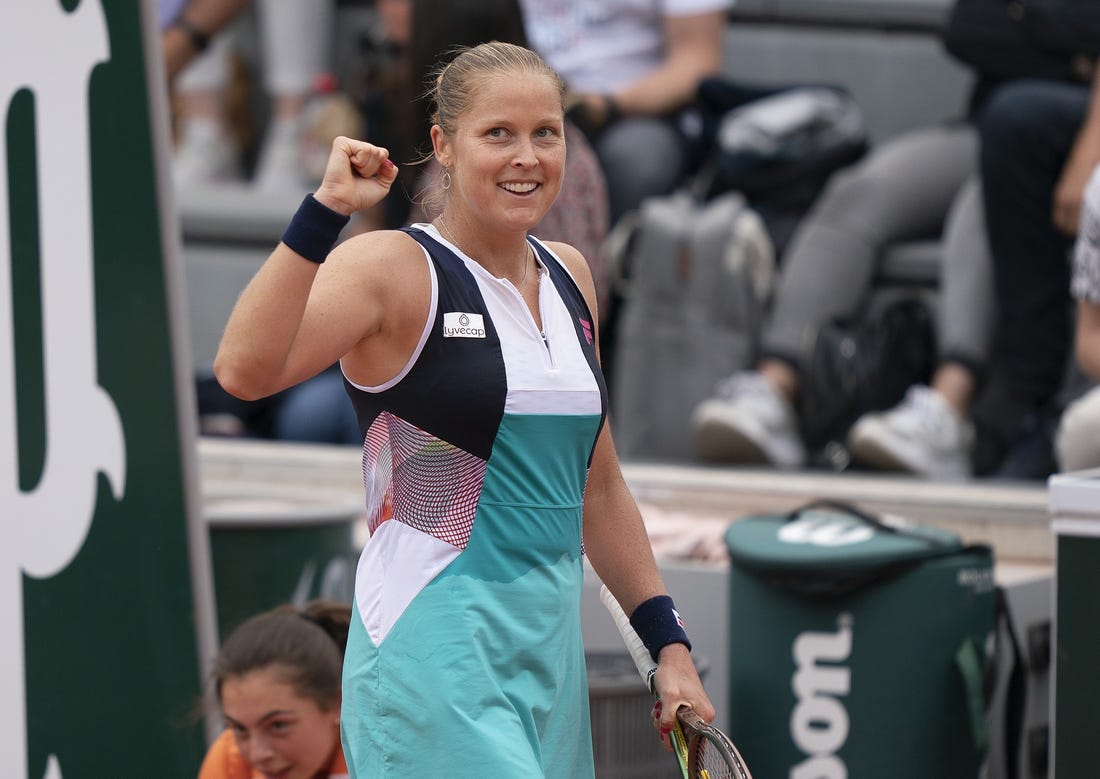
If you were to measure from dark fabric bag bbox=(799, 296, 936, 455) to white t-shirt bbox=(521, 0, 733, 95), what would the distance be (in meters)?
1.25

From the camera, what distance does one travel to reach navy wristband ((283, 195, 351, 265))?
2.08 meters

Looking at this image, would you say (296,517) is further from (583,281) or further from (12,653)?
(583,281)

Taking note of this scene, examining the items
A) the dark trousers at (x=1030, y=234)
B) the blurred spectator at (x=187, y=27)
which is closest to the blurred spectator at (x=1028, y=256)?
the dark trousers at (x=1030, y=234)

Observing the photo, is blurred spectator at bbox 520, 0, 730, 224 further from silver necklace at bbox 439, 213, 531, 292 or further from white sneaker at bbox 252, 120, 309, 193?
silver necklace at bbox 439, 213, 531, 292

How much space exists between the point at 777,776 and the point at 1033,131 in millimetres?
2284

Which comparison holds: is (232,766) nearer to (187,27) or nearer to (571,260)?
(571,260)

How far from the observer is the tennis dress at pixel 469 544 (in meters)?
2.22

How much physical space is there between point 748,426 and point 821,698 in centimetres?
158

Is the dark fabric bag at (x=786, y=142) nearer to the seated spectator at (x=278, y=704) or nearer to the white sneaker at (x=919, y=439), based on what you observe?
the white sneaker at (x=919, y=439)

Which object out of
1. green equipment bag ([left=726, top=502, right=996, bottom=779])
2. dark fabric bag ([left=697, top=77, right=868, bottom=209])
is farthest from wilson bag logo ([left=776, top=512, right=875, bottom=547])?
dark fabric bag ([left=697, top=77, right=868, bottom=209])

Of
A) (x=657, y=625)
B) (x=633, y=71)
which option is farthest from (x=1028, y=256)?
(x=657, y=625)

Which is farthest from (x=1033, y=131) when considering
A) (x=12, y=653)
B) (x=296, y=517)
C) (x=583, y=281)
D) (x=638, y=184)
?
(x=12, y=653)

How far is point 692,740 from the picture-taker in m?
2.42

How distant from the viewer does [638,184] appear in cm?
570
